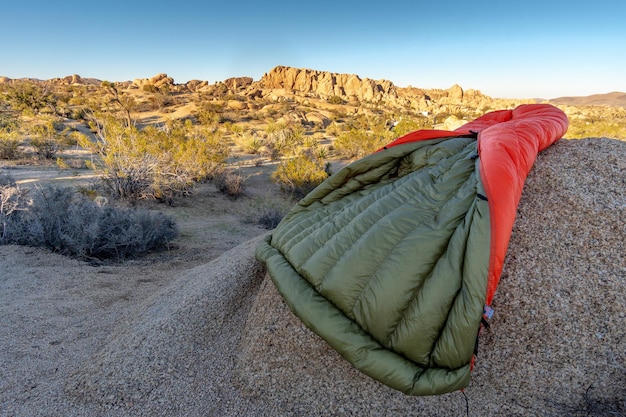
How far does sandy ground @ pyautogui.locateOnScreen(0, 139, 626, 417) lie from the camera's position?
5.49ft

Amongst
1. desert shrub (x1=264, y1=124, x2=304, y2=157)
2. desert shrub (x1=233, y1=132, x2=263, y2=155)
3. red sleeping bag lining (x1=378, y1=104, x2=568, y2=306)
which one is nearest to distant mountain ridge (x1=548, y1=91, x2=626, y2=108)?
desert shrub (x1=264, y1=124, x2=304, y2=157)

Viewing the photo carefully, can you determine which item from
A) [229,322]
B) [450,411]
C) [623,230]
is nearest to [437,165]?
[623,230]

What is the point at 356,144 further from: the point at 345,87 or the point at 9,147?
the point at 345,87

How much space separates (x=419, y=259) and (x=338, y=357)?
700 millimetres

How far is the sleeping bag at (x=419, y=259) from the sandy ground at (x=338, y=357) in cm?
19

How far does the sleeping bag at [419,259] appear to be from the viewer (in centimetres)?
162

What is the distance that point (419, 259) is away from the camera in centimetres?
179

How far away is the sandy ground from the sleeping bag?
0.19 m

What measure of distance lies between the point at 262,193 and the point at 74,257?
5837 millimetres

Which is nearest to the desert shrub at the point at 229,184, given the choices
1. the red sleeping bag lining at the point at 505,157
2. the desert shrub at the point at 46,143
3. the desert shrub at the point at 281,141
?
the desert shrub at the point at 281,141

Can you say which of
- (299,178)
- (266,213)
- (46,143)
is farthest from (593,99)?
(46,143)

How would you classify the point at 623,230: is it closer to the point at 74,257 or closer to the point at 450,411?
the point at 450,411

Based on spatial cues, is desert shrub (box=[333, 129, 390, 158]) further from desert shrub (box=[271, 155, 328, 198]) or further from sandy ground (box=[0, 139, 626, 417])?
sandy ground (box=[0, 139, 626, 417])

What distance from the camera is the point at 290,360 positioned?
6.32 feet
